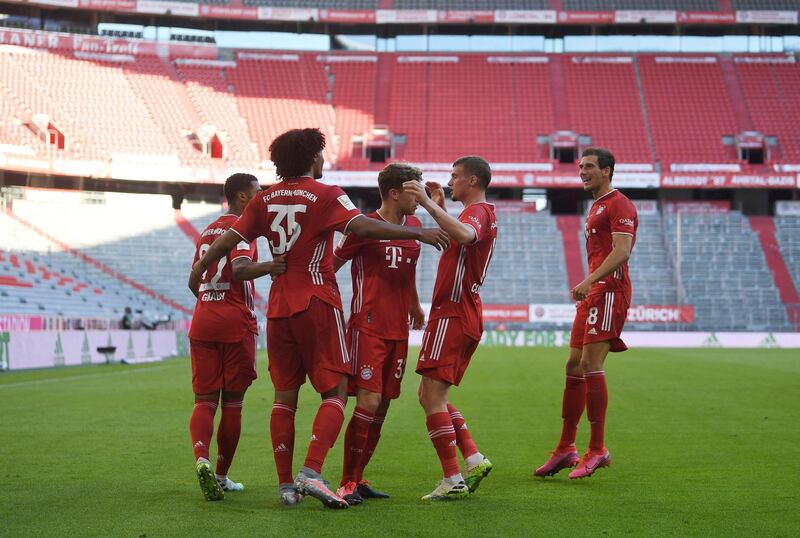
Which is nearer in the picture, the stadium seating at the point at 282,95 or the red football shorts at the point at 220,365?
the red football shorts at the point at 220,365

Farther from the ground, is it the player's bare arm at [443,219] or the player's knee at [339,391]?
the player's bare arm at [443,219]

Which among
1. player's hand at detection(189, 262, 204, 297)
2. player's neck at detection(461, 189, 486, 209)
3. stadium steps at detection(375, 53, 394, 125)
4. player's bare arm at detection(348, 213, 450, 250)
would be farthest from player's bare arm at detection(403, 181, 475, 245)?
stadium steps at detection(375, 53, 394, 125)

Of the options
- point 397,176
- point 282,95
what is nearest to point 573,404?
point 397,176

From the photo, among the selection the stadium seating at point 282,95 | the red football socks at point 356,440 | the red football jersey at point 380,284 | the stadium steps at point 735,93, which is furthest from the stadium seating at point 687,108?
the red football socks at point 356,440

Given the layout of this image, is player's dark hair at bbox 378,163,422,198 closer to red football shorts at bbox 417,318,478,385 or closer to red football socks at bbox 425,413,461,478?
red football shorts at bbox 417,318,478,385

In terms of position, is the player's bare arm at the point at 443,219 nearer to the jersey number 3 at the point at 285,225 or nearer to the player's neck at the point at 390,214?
the player's neck at the point at 390,214

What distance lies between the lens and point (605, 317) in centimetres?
729

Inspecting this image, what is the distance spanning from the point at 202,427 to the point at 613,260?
126 inches

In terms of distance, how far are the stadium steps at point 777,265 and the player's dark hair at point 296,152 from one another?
1493 inches

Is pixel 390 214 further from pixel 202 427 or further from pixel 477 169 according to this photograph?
pixel 202 427

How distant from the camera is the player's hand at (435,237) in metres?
5.71

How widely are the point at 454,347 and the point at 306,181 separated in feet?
4.94

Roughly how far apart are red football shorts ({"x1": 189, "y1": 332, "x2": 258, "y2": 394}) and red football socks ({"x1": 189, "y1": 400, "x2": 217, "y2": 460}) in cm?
10

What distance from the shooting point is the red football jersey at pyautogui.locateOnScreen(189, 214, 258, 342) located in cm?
651
